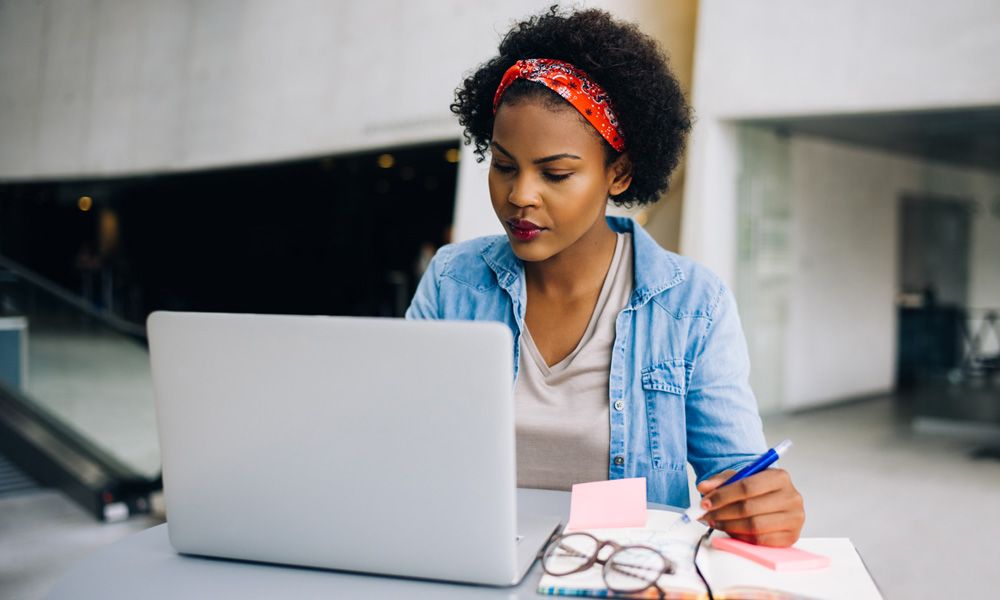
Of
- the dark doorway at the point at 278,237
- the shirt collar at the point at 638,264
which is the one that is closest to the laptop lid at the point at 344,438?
the shirt collar at the point at 638,264

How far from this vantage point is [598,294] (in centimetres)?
155

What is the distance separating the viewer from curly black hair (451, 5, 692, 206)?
4.85 feet

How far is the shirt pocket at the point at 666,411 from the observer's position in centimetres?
142

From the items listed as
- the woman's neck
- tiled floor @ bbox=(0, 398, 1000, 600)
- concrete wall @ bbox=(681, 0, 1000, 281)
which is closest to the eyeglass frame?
the woman's neck

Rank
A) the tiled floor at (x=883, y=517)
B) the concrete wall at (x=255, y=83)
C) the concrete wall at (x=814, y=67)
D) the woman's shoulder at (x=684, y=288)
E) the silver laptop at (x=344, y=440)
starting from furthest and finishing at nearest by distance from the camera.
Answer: the concrete wall at (x=255, y=83)
the concrete wall at (x=814, y=67)
the tiled floor at (x=883, y=517)
the woman's shoulder at (x=684, y=288)
the silver laptop at (x=344, y=440)

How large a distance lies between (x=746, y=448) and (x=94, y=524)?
4333 millimetres

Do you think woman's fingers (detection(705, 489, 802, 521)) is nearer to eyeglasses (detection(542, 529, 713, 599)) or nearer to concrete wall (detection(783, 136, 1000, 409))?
eyeglasses (detection(542, 529, 713, 599))

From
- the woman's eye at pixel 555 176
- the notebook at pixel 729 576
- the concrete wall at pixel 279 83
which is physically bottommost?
the notebook at pixel 729 576

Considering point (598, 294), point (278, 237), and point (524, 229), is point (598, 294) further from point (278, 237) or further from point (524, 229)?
point (278, 237)

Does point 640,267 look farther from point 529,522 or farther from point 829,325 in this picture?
point 829,325

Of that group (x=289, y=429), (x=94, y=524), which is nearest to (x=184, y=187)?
(x=94, y=524)

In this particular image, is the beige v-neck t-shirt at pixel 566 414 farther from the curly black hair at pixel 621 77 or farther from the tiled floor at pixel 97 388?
the tiled floor at pixel 97 388

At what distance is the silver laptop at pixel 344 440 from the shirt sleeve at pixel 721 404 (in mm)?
572

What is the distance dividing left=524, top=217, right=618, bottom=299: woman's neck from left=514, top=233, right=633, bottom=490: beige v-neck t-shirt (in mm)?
96
